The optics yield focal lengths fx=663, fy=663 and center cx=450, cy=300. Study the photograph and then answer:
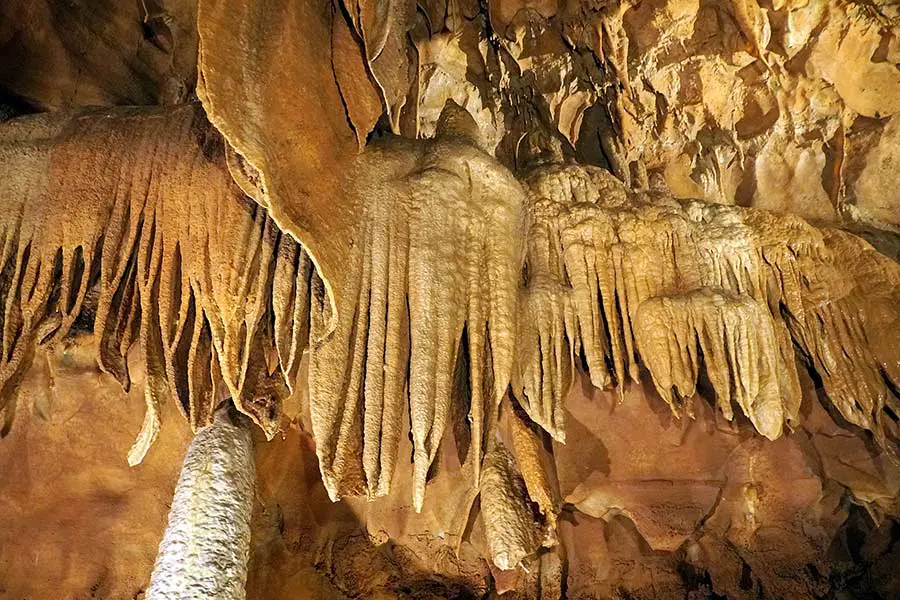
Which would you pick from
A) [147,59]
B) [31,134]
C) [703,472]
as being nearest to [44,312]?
[31,134]

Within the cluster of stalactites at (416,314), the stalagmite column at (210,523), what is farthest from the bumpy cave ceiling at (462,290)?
the stalagmite column at (210,523)

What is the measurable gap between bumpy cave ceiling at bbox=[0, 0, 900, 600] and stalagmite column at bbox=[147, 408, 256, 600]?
8.6 inches

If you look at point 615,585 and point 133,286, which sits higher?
point 133,286

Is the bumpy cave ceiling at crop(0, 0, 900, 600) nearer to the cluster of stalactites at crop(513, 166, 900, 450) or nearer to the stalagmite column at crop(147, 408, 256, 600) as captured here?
the cluster of stalactites at crop(513, 166, 900, 450)

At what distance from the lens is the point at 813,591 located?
12.2ft

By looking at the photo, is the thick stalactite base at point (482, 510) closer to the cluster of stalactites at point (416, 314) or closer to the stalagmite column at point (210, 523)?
the stalagmite column at point (210, 523)

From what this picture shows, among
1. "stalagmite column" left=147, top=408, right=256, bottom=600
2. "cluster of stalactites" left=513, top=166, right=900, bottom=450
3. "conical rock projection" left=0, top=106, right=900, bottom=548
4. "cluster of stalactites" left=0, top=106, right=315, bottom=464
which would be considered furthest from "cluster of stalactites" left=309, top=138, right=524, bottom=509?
"stalagmite column" left=147, top=408, right=256, bottom=600

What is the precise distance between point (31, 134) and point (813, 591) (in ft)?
14.4

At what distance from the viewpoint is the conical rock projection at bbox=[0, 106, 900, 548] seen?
2064 millimetres

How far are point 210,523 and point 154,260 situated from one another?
103cm

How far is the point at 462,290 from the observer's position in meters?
2.28

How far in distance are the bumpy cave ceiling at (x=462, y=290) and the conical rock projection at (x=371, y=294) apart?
12mm

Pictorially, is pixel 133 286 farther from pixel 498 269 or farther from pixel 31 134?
pixel 498 269

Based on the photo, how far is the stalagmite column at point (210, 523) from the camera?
91.7 inches
